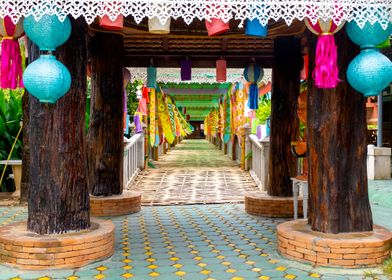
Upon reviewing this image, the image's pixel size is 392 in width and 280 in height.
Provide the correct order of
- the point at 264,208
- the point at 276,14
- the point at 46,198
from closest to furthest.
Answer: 1. the point at 276,14
2. the point at 46,198
3. the point at 264,208

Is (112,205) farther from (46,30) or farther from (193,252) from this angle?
(46,30)

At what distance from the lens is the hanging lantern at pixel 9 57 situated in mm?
3992

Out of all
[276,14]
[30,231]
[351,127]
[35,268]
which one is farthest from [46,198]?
[351,127]

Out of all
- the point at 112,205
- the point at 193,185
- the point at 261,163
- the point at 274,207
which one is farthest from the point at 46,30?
the point at 193,185

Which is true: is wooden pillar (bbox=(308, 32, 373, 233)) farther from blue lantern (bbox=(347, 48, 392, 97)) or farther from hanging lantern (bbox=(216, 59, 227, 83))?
hanging lantern (bbox=(216, 59, 227, 83))

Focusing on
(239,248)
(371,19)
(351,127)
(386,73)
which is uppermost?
(371,19)

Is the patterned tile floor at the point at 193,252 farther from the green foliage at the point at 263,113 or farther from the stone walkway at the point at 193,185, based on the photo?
the green foliage at the point at 263,113

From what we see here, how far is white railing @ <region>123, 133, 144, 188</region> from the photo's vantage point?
9907mm

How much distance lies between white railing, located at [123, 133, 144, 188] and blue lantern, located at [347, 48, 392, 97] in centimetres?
655

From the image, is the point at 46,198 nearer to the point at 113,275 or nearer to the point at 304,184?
the point at 113,275

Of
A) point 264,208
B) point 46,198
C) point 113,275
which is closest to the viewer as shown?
point 113,275

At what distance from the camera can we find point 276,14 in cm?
360

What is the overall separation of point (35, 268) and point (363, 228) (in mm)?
3002

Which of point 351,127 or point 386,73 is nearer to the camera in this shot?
point 386,73
